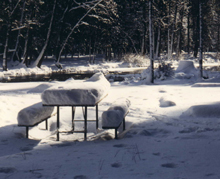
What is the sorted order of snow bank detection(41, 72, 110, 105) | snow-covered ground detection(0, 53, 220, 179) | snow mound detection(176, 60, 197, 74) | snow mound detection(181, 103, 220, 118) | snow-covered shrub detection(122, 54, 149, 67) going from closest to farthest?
snow-covered ground detection(0, 53, 220, 179) → snow bank detection(41, 72, 110, 105) → snow mound detection(181, 103, 220, 118) → snow mound detection(176, 60, 197, 74) → snow-covered shrub detection(122, 54, 149, 67)

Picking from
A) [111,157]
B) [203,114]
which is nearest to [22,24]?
[203,114]

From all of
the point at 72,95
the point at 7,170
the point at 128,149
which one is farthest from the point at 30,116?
the point at 128,149

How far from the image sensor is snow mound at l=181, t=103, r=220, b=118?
20.3 ft

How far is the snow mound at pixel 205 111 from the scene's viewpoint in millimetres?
6199

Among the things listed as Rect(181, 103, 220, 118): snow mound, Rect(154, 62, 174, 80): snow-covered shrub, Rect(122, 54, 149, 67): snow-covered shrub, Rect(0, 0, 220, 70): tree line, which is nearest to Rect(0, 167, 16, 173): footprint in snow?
Rect(181, 103, 220, 118): snow mound

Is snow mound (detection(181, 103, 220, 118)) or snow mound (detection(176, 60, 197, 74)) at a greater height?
snow mound (detection(176, 60, 197, 74))

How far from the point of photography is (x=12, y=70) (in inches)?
926

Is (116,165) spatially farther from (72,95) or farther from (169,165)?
(72,95)

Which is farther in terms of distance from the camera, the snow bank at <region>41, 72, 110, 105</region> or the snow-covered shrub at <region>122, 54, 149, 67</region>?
the snow-covered shrub at <region>122, 54, 149, 67</region>

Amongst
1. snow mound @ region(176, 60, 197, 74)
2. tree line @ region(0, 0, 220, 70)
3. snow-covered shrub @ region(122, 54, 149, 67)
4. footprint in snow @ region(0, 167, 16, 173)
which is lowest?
footprint in snow @ region(0, 167, 16, 173)

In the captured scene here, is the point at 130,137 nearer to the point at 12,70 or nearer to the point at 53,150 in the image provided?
the point at 53,150

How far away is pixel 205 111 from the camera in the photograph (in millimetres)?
6309

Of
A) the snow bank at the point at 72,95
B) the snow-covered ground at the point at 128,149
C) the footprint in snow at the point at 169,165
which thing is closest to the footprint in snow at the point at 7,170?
the snow-covered ground at the point at 128,149

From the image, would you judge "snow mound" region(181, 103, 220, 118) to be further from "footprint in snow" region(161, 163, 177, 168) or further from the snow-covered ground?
"footprint in snow" region(161, 163, 177, 168)
